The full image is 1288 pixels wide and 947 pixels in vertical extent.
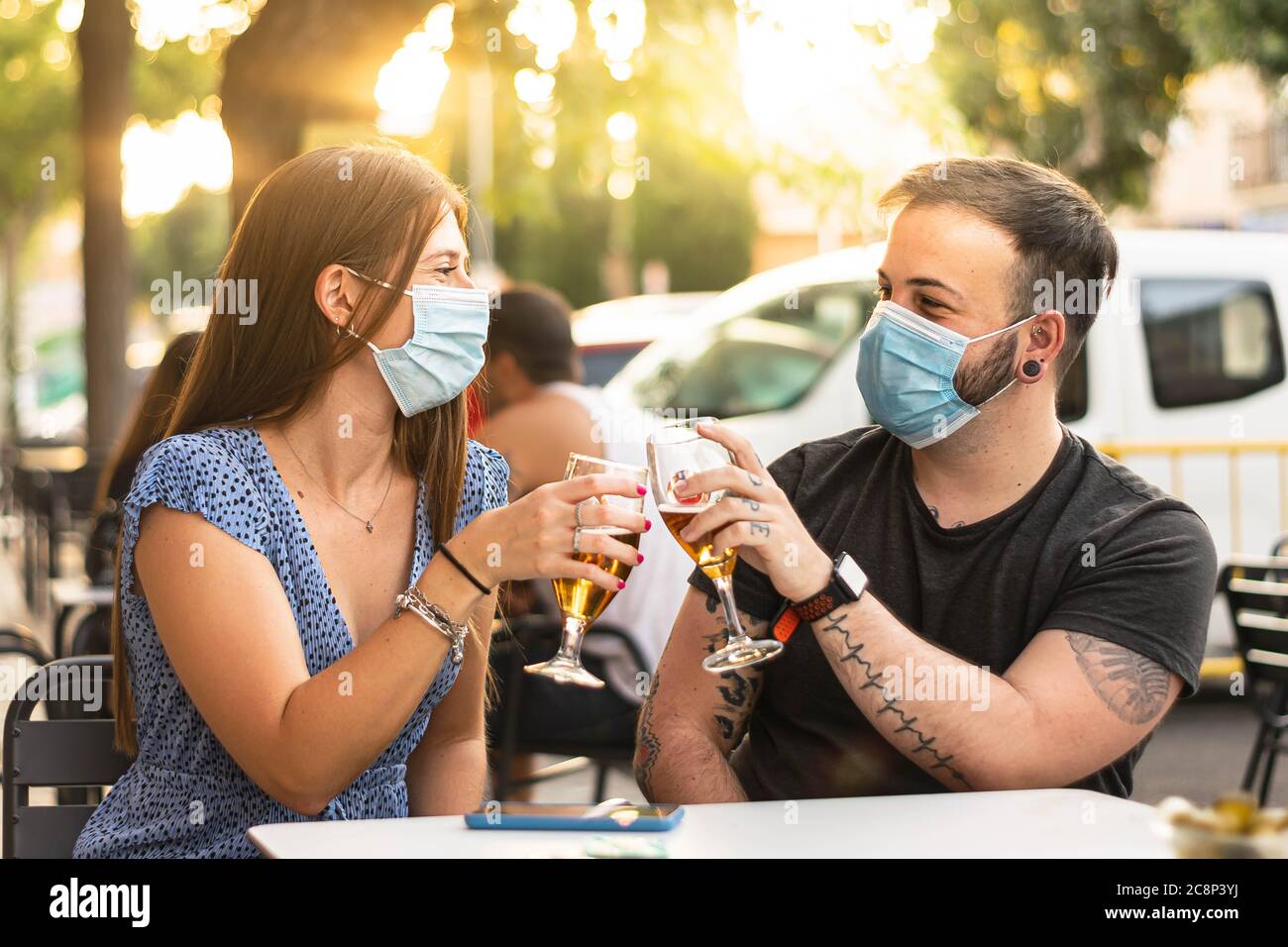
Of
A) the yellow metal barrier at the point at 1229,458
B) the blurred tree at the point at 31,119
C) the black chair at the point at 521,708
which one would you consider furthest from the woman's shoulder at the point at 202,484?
the blurred tree at the point at 31,119

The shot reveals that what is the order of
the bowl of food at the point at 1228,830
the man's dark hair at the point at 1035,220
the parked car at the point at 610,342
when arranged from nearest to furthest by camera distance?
the bowl of food at the point at 1228,830, the man's dark hair at the point at 1035,220, the parked car at the point at 610,342

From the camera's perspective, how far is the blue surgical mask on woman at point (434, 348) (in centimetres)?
278

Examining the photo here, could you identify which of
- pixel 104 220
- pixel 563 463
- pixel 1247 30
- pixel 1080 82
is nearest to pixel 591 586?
pixel 563 463

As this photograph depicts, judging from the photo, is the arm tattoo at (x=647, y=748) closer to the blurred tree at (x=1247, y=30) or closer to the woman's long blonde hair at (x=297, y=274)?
the woman's long blonde hair at (x=297, y=274)

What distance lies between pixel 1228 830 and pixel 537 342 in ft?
15.3

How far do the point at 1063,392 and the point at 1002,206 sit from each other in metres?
5.68

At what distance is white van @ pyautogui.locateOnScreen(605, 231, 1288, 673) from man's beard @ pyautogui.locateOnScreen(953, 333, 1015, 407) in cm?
540

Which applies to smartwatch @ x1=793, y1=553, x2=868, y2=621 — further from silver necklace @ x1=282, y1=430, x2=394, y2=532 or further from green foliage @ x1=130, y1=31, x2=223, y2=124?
green foliage @ x1=130, y1=31, x2=223, y2=124

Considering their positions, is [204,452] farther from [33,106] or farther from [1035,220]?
[33,106]

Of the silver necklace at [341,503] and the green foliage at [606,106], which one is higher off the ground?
the green foliage at [606,106]

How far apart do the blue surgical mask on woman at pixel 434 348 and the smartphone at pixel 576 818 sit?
0.87 m

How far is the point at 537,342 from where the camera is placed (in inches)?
243

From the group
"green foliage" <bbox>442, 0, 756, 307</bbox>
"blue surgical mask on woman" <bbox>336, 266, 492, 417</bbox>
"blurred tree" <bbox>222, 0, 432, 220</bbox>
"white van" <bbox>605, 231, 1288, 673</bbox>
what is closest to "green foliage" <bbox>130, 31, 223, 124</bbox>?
"green foliage" <bbox>442, 0, 756, 307</bbox>

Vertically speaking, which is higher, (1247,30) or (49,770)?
(1247,30)
